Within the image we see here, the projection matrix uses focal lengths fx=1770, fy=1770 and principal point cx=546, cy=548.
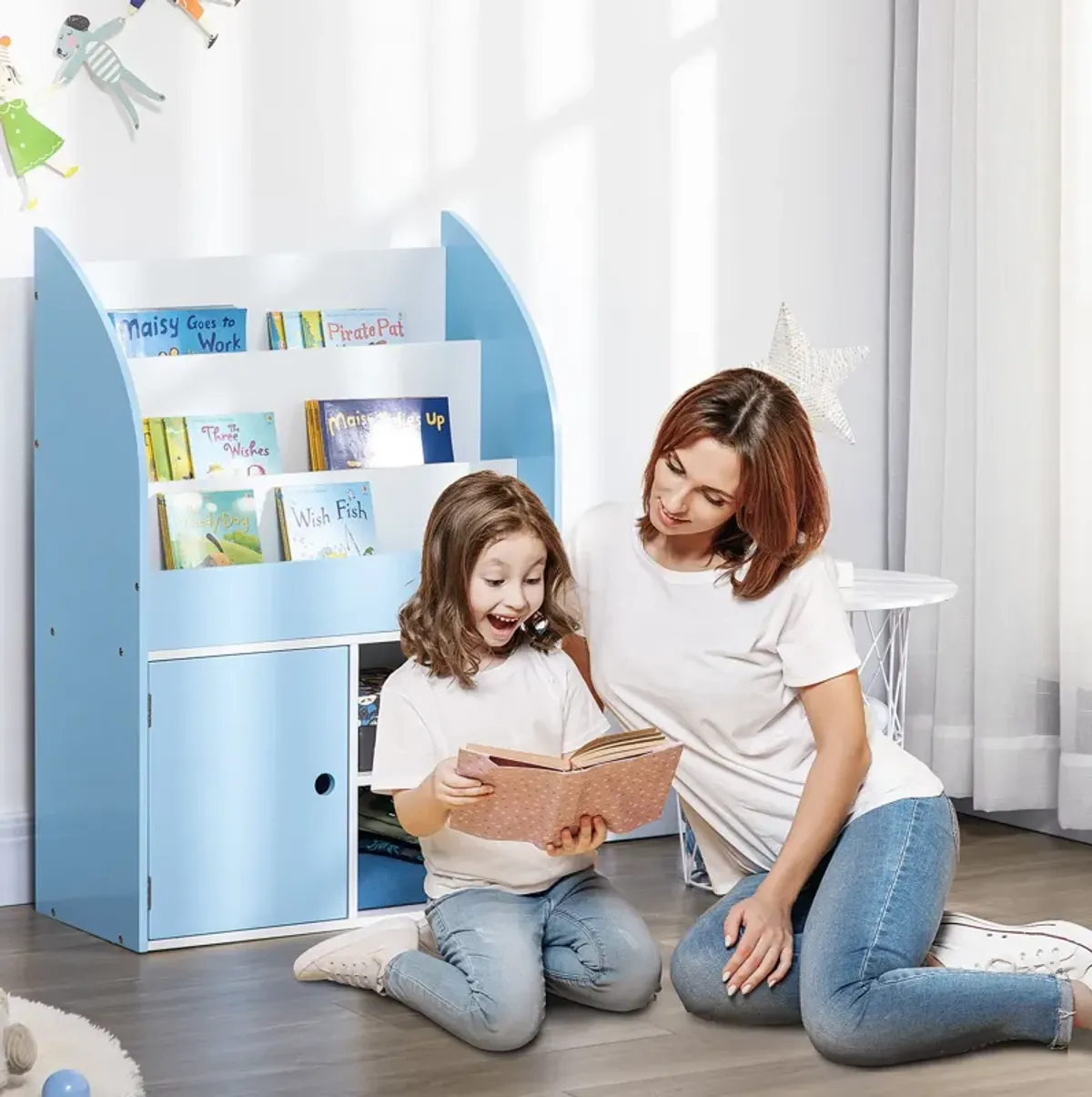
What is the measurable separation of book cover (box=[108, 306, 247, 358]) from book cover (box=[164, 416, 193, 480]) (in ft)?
0.36

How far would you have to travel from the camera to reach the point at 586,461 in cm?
302

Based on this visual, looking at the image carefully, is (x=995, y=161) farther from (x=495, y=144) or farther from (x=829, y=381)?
(x=495, y=144)

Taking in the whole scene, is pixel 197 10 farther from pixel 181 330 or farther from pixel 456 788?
pixel 456 788

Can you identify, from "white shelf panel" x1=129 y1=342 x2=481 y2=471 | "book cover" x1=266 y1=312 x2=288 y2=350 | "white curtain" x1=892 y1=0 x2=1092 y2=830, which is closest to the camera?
"white shelf panel" x1=129 y1=342 x2=481 y2=471

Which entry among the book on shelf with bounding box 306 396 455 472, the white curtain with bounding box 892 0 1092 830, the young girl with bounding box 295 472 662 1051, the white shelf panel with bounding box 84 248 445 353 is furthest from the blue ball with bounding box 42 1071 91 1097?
the white curtain with bounding box 892 0 1092 830

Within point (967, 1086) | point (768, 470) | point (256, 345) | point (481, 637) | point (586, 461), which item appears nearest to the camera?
point (967, 1086)

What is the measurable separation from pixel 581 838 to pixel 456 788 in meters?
0.17

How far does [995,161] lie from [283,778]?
1.61m

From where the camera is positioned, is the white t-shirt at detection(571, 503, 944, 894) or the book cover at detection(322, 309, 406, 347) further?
the book cover at detection(322, 309, 406, 347)

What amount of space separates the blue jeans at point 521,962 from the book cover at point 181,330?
0.94 metres

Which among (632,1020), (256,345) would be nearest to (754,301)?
(256,345)

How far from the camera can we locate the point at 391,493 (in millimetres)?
2680

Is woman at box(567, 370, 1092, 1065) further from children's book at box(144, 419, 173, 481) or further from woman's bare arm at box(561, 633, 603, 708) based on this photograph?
children's book at box(144, 419, 173, 481)

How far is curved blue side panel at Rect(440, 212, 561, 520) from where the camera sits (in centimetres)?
266
